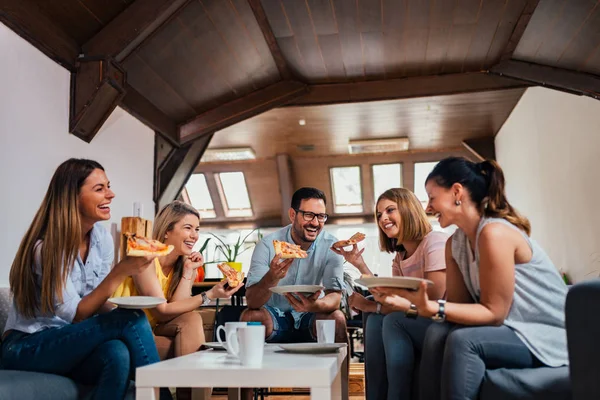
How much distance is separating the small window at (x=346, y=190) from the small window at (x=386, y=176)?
0.83 ft

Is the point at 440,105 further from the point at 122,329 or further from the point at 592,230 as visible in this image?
the point at 122,329

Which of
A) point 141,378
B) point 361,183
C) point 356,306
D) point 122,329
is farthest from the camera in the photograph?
point 361,183

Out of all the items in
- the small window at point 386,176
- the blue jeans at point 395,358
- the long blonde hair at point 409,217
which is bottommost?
the blue jeans at point 395,358

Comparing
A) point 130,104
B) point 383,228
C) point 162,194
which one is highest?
point 130,104

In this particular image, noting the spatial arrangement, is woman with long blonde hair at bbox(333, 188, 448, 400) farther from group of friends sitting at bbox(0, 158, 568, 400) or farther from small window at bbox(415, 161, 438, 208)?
small window at bbox(415, 161, 438, 208)

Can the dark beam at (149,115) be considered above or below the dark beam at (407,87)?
below

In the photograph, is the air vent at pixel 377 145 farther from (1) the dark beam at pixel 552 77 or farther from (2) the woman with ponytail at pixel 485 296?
(2) the woman with ponytail at pixel 485 296

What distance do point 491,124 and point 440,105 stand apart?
104 cm

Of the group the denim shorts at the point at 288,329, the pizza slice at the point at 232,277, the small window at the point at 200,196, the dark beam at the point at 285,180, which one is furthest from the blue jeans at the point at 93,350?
the small window at the point at 200,196

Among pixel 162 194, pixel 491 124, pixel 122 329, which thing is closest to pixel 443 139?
pixel 491 124

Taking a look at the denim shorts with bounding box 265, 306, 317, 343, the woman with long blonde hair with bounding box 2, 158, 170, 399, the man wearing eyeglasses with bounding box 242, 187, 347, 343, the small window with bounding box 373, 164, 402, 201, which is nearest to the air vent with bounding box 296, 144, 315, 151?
the small window with bounding box 373, 164, 402, 201

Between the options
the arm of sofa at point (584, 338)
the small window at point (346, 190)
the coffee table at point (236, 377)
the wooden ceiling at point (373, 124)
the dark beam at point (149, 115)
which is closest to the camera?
the arm of sofa at point (584, 338)

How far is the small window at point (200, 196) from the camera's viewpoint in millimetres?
8969

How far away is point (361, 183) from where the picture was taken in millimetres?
8578
